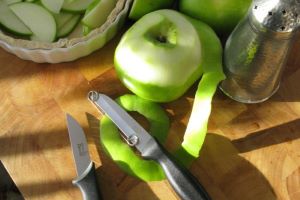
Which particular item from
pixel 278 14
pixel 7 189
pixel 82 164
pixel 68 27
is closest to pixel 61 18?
pixel 68 27

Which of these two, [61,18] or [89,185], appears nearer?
[89,185]

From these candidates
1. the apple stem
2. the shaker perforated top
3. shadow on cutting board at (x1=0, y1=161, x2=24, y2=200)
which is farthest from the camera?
shadow on cutting board at (x1=0, y1=161, x2=24, y2=200)

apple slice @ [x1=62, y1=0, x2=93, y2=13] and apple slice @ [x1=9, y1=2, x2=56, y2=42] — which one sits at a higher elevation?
apple slice @ [x1=62, y1=0, x2=93, y2=13]

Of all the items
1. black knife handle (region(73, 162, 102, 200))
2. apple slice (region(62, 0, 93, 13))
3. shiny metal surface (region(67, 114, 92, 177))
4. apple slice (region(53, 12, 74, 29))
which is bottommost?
black knife handle (region(73, 162, 102, 200))

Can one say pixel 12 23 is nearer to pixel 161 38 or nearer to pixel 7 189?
pixel 161 38

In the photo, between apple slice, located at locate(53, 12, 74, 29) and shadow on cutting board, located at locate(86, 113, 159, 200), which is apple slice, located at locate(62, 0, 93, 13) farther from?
shadow on cutting board, located at locate(86, 113, 159, 200)

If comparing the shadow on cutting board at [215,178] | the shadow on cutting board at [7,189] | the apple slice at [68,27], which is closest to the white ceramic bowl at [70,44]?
the apple slice at [68,27]

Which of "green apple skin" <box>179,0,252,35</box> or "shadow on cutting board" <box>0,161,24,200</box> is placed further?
"shadow on cutting board" <box>0,161,24,200</box>

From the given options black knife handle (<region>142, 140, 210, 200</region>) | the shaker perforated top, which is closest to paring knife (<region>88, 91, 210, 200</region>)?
black knife handle (<region>142, 140, 210, 200</region>)
